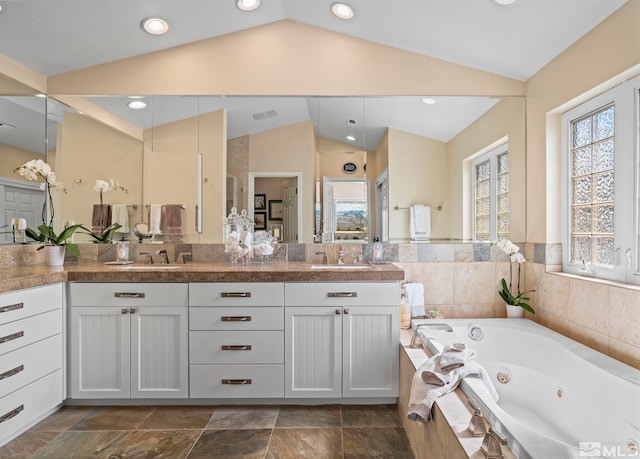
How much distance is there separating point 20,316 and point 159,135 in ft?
4.98

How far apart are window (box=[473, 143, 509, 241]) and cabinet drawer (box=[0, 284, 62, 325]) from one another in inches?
112

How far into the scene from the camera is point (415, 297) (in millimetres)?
2656

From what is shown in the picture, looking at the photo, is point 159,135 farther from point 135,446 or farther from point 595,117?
point 595,117

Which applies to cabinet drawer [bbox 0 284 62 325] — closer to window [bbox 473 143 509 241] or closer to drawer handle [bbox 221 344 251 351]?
drawer handle [bbox 221 344 251 351]

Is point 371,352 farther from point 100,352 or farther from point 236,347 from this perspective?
point 100,352

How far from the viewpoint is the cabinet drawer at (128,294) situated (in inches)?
88.3

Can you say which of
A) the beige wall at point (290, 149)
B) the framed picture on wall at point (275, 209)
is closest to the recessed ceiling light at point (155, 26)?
the beige wall at point (290, 149)

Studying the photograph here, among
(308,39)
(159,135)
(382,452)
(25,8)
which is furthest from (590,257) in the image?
(25,8)

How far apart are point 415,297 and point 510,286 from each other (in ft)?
2.48

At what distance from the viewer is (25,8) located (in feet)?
7.20

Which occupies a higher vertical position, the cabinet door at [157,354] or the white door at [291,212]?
the white door at [291,212]

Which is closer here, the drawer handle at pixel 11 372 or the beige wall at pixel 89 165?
the drawer handle at pixel 11 372

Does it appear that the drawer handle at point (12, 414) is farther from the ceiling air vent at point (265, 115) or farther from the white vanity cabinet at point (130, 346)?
the ceiling air vent at point (265, 115)

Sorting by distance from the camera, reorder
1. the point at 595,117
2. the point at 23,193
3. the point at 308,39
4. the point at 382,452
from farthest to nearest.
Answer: the point at 308,39 → the point at 23,193 → the point at 595,117 → the point at 382,452
